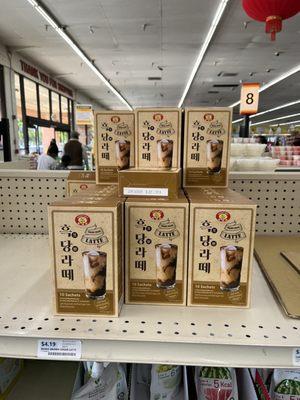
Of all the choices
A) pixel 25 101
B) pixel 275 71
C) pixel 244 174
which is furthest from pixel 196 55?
pixel 244 174

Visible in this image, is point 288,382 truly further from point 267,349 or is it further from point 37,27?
point 37,27

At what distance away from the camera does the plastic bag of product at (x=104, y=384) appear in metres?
1.19

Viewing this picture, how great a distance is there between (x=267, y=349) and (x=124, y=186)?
61 centimetres

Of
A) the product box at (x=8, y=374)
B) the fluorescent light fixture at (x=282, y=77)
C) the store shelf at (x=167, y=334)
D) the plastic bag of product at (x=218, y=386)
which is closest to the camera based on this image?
the store shelf at (x=167, y=334)

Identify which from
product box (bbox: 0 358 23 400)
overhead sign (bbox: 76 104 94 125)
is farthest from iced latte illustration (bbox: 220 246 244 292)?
overhead sign (bbox: 76 104 94 125)

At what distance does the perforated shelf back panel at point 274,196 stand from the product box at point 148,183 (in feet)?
2.31

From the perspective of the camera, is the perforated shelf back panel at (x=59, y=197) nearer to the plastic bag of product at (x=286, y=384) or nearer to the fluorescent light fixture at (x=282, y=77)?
the plastic bag of product at (x=286, y=384)

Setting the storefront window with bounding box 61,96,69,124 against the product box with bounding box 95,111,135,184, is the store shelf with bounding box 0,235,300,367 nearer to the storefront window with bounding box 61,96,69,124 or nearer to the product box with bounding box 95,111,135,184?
the product box with bounding box 95,111,135,184

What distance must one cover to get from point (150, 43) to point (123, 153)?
21.2 feet

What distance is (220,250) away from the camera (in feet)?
3.17

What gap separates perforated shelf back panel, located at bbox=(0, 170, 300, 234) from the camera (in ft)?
5.26

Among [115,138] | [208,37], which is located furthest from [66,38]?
[115,138]

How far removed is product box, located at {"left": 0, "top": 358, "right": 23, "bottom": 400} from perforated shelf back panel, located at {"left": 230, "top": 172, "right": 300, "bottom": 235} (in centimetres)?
127

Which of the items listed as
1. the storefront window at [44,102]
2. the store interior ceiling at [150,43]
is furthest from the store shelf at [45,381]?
the storefront window at [44,102]
